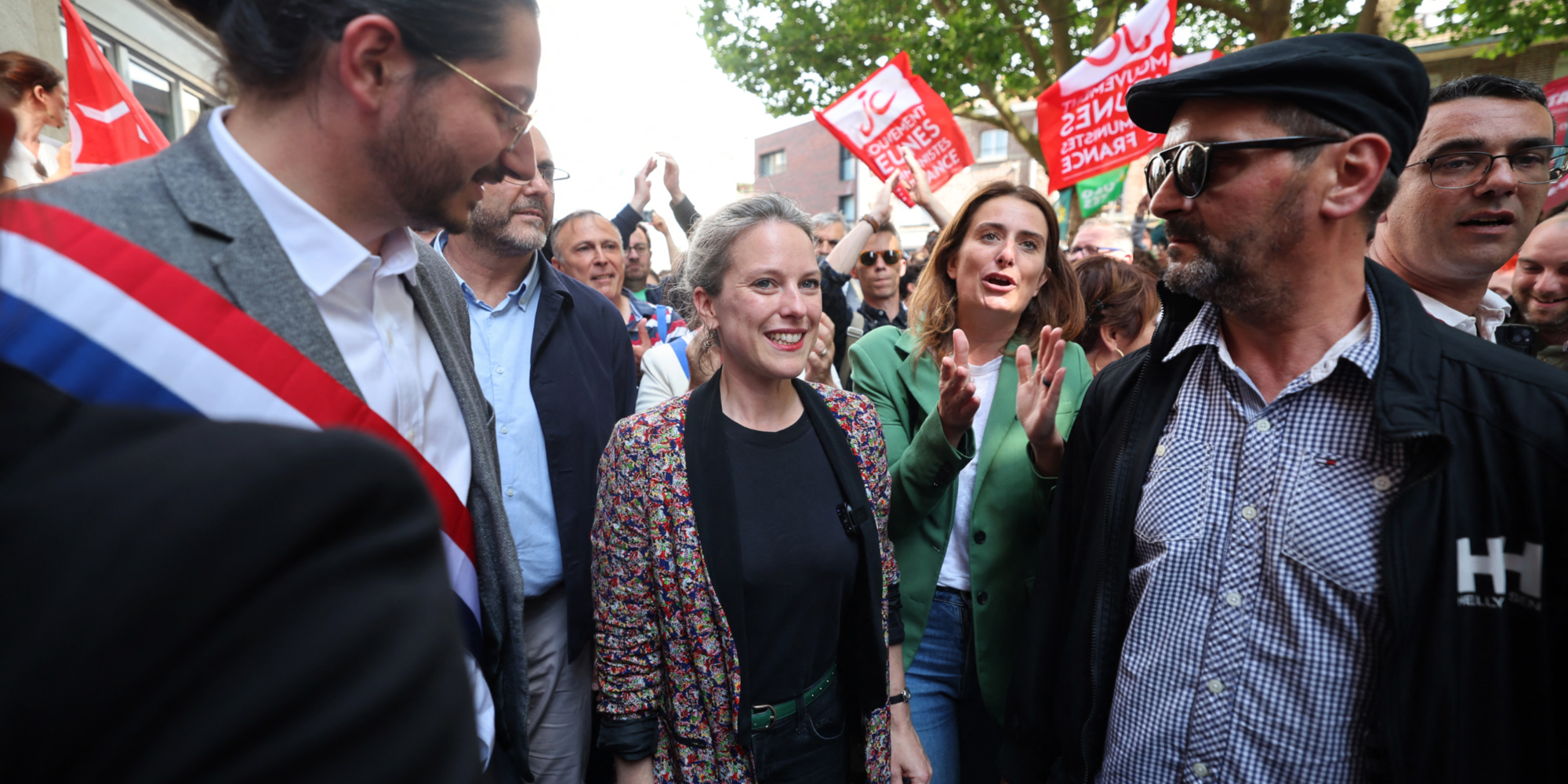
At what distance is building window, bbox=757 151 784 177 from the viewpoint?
4166 cm

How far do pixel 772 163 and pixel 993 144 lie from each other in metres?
15.3

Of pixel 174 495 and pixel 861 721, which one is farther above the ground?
pixel 174 495

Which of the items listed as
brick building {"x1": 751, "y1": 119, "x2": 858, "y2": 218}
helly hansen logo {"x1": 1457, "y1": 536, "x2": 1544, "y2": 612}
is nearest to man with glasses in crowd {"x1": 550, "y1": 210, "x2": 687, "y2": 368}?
helly hansen logo {"x1": 1457, "y1": 536, "x2": 1544, "y2": 612}

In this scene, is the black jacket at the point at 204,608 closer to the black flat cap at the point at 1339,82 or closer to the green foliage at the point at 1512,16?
→ the black flat cap at the point at 1339,82

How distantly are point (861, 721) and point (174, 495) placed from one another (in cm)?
212

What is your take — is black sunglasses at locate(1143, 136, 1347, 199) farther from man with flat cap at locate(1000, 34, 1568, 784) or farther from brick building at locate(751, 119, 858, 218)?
A: brick building at locate(751, 119, 858, 218)

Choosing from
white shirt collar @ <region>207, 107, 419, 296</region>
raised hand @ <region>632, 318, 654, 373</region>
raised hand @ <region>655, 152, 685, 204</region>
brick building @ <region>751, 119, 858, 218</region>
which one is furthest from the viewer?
brick building @ <region>751, 119, 858, 218</region>

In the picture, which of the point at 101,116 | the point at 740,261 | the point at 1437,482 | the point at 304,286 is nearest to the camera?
the point at 304,286

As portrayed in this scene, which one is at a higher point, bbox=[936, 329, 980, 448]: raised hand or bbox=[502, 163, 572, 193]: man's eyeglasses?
bbox=[502, 163, 572, 193]: man's eyeglasses

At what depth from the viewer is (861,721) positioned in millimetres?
2207

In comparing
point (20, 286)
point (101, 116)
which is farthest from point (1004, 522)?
point (101, 116)

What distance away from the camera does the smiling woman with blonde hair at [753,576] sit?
201 centimetres

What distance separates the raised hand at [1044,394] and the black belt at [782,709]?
965mm

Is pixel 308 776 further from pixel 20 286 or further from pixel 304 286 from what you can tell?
pixel 304 286
